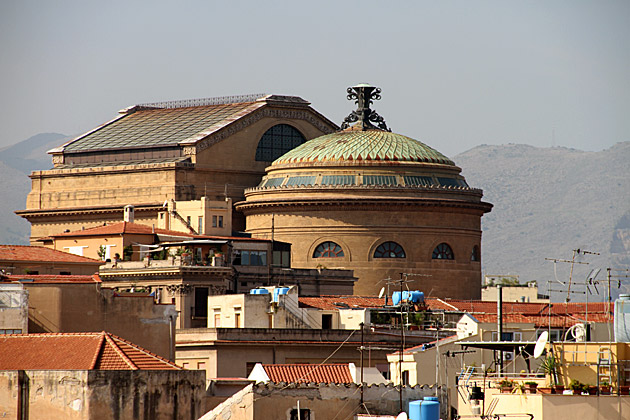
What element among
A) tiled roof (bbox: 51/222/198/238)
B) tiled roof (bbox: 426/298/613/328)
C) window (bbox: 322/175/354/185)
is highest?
window (bbox: 322/175/354/185)

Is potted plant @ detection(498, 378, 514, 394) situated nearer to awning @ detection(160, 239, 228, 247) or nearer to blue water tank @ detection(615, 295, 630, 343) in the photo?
blue water tank @ detection(615, 295, 630, 343)

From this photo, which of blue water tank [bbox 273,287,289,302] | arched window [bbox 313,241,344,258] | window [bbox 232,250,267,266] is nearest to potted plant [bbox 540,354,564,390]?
blue water tank [bbox 273,287,289,302]

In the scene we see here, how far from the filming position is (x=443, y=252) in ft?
341

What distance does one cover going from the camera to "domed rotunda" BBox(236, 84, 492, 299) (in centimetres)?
10150

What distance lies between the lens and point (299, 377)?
168 ft

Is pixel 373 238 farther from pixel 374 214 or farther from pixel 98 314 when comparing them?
pixel 98 314

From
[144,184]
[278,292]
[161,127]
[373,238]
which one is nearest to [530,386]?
[278,292]

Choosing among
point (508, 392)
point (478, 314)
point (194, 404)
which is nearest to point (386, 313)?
point (478, 314)

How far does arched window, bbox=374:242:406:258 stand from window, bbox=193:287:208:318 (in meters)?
19.4

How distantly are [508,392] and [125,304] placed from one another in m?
19.9

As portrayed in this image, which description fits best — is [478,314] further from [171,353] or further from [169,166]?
[169,166]

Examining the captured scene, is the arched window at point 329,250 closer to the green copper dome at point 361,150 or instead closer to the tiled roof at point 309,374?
the green copper dome at point 361,150

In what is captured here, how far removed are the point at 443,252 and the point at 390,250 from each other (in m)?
3.50

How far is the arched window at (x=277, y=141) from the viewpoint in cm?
11194
